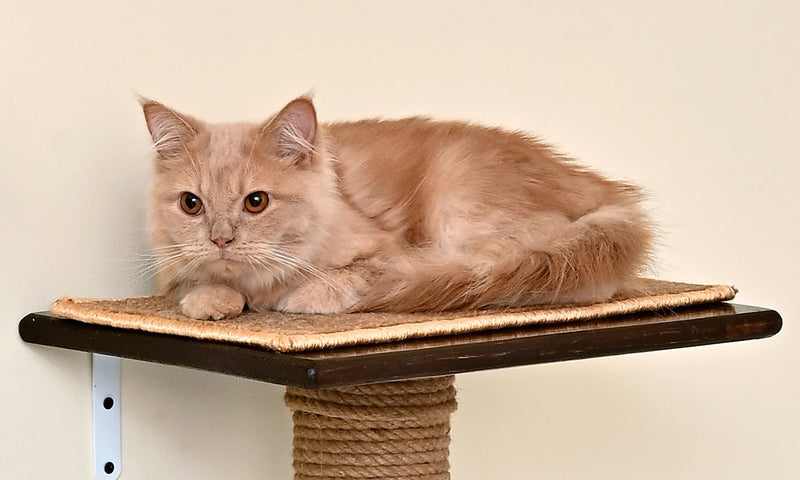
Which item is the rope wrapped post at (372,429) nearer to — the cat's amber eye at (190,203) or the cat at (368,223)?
the cat at (368,223)

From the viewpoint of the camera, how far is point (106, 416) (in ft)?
5.43

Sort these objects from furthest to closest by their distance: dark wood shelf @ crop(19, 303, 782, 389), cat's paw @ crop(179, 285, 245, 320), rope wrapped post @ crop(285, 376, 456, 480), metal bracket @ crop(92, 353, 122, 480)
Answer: metal bracket @ crop(92, 353, 122, 480)
rope wrapped post @ crop(285, 376, 456, 480)
cat's paw @ crop(179, 285, 245, 320)
dark wood shelf @ crop(19, 303, 782, 389)

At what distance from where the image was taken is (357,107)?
2131 millimetres

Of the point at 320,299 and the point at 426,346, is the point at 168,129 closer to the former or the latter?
the point at 320,299

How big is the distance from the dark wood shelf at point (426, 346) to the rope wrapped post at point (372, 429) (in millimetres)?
254

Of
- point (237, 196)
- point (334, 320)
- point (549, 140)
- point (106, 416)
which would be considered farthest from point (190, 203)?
point (549, 140)

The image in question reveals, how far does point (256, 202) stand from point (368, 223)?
0.22 meters

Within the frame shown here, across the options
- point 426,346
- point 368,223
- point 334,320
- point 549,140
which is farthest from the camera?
point 549,140

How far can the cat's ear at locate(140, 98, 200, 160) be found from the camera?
148cm

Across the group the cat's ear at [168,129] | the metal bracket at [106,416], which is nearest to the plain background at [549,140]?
the metal bracket at [106,416]

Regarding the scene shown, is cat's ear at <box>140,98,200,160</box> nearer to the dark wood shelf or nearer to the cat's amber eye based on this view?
the cat's amber eye

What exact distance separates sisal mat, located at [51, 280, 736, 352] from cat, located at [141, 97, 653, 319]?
37 mm

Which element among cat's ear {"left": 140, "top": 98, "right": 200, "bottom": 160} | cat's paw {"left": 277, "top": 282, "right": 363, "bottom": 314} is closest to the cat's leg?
cat's paw {"left": 277, "top": 282, "right": 363, "bottom": 314}

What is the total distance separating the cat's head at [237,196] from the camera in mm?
1454
